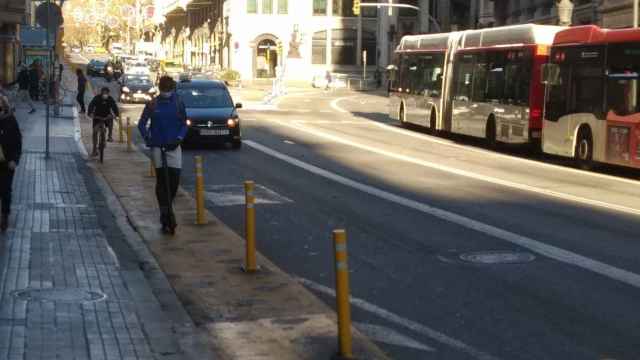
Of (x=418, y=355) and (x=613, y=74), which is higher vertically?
(x=613, y=74)

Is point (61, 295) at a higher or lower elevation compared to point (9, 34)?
lower

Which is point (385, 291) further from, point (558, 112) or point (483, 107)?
point (483, 107)

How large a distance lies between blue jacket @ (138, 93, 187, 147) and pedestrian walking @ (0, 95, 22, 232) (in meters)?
1.53

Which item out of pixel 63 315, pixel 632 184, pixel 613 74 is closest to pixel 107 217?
pixel 63 315

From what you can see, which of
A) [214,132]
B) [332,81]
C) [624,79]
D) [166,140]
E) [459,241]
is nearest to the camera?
[459,241]

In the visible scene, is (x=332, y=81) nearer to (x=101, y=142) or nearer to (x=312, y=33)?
(x=312, y=33)

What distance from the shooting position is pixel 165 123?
13.4m

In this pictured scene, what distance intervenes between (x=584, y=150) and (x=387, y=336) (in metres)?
16.7

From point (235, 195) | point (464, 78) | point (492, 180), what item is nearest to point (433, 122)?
point (464, 78)

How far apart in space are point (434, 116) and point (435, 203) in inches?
734

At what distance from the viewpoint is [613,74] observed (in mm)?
22922

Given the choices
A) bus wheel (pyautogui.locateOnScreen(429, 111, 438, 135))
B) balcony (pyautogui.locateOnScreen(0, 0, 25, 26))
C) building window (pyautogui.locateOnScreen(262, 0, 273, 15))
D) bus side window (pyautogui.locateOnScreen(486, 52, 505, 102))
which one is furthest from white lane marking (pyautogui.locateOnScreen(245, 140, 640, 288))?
building window (pyautogui.locateOnScreen(262, 0, 273, 15))

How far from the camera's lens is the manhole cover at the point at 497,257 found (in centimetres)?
1178

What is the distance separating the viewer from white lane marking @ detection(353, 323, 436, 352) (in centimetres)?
831
